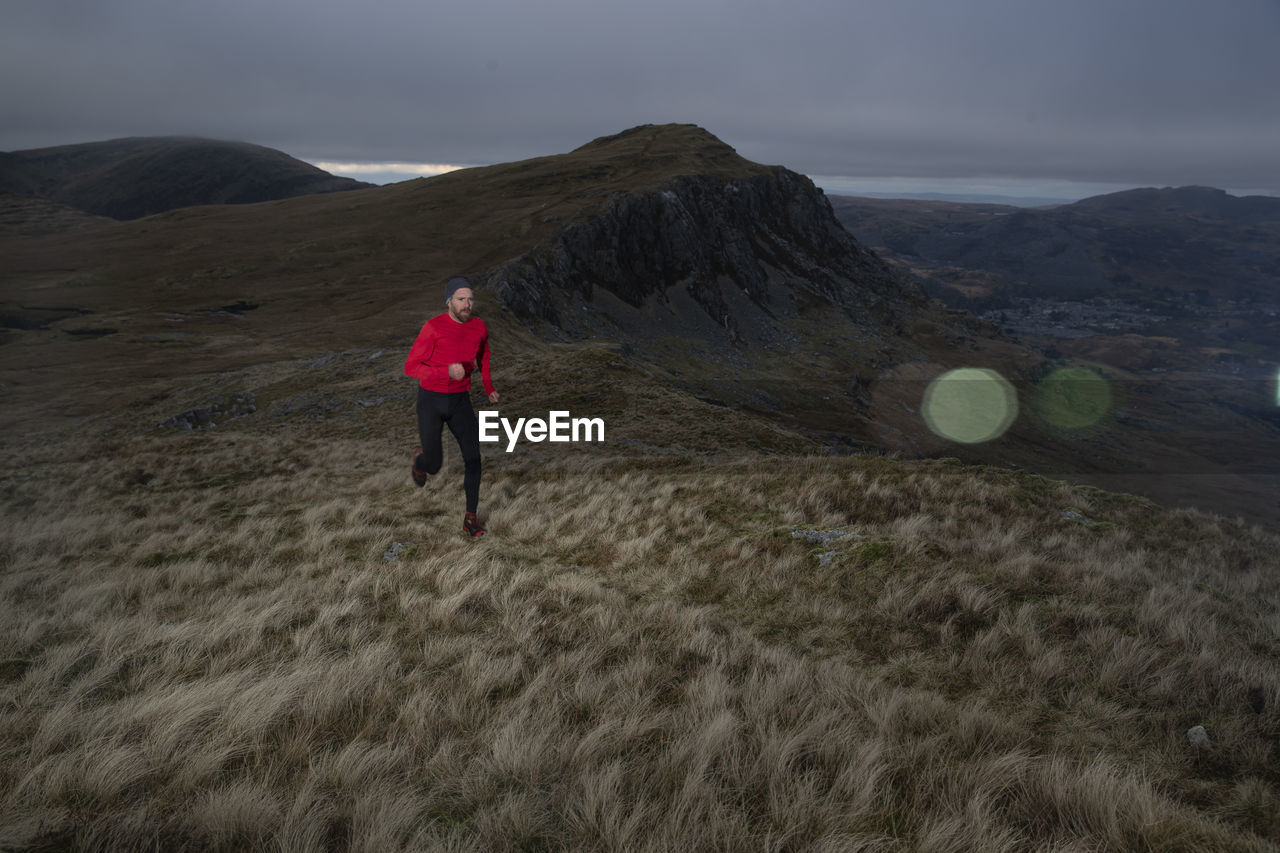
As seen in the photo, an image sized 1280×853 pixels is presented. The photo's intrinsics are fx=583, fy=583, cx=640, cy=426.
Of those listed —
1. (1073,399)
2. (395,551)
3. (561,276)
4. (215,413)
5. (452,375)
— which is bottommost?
(1073,399)

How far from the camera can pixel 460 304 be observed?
739 cm

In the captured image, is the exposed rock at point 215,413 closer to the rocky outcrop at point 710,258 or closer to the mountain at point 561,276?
the mountain at point 561,276

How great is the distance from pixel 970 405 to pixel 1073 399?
42575 mm

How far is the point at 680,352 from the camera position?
6353 cm

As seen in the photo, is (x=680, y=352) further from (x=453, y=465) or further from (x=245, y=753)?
(x=245, y=753)

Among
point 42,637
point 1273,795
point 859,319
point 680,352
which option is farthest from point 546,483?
point 859,319

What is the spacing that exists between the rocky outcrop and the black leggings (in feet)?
135

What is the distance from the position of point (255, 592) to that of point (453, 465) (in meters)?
7.65

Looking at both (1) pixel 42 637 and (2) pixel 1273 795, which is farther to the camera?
(1) pixel 42 637

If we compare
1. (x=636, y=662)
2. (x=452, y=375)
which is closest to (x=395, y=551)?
(x=452, y=375)

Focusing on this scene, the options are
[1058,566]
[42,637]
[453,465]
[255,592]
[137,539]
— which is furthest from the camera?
[453,465]

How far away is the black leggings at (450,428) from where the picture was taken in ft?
25.5

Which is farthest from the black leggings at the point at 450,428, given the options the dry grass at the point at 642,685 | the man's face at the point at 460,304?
the man's face at the point at 460,304

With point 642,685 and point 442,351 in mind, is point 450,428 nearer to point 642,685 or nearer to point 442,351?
point 442,351
